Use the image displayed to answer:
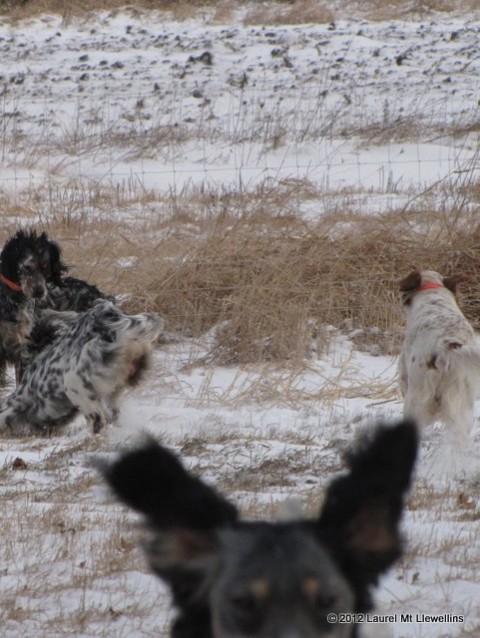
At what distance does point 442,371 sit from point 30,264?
3554 mm

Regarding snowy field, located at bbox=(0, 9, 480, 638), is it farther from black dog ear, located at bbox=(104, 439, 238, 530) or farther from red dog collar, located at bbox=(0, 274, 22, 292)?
red dog collar, located at bbox=(0, 274, 22, 292)

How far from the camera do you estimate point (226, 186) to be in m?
14.1

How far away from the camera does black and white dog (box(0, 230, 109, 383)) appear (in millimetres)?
8680

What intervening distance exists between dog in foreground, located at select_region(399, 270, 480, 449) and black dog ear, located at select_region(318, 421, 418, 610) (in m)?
4.33

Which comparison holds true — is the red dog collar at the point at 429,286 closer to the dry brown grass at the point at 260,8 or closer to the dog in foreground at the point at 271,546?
the dog in foreground at the point at 271,546

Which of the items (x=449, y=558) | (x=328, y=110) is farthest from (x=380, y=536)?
(x=328, y=110)

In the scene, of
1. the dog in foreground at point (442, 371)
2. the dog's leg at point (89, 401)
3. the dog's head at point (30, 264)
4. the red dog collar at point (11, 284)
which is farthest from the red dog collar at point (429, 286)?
the red dog collar at point (11, 284)

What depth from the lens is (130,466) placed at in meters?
2.03

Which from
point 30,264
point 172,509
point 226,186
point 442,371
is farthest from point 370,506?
point 226,186

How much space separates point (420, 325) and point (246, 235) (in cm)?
338

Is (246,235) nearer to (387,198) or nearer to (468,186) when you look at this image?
(468,186)

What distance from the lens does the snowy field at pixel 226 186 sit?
4.36 m

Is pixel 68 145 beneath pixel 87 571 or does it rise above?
beneath

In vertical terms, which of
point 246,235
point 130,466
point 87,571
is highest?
point 130,466
